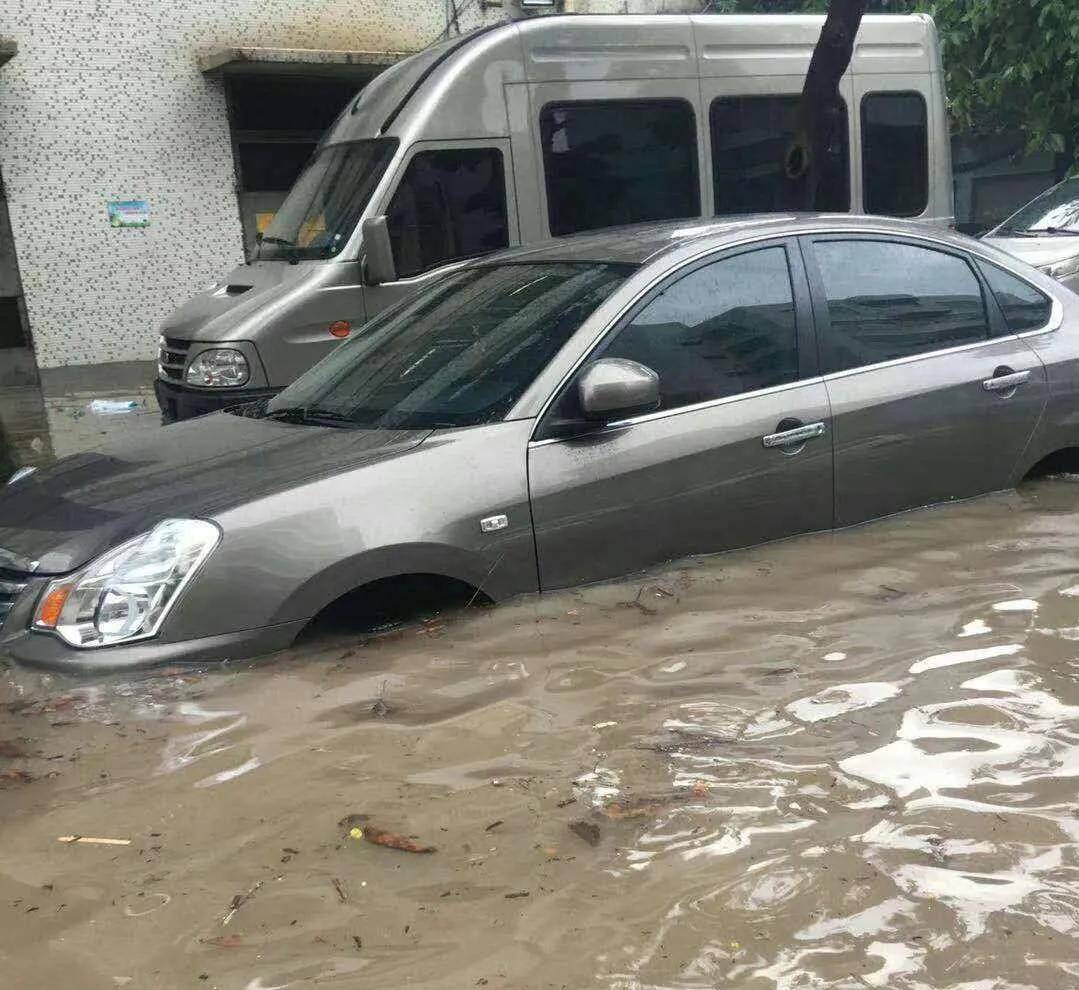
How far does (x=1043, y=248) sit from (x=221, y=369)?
705 centimetres

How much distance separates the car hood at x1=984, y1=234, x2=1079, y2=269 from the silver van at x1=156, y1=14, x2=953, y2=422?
3.62 feet

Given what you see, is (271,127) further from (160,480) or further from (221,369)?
(160,480)

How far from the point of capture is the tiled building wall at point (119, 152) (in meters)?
13.6

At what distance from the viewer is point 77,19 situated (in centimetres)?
1372

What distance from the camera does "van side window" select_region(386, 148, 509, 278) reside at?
855cm

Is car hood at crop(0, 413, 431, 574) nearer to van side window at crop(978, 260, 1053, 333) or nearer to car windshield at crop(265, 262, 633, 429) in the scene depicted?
car windshield at crop(265, 262, 633, 429)

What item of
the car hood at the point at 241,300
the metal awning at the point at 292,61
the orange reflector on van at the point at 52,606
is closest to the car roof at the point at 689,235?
the orange reflector on van at the point at 52,606

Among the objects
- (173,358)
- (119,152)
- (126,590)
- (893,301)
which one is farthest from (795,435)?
(119,152)

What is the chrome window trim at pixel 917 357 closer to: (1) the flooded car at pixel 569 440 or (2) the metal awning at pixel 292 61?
(1) the flooded car at pixel 569 440

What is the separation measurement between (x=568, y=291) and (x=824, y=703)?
70.4 inches

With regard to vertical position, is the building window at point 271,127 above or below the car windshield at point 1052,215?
above

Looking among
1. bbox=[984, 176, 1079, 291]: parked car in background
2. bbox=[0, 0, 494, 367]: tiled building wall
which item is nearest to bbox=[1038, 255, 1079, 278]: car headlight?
bbox=[984, 176, 1079, 291]: parked car in background

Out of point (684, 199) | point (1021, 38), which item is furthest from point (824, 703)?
point (1021, 38)

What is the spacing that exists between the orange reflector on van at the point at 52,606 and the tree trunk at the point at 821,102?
7.68 m
